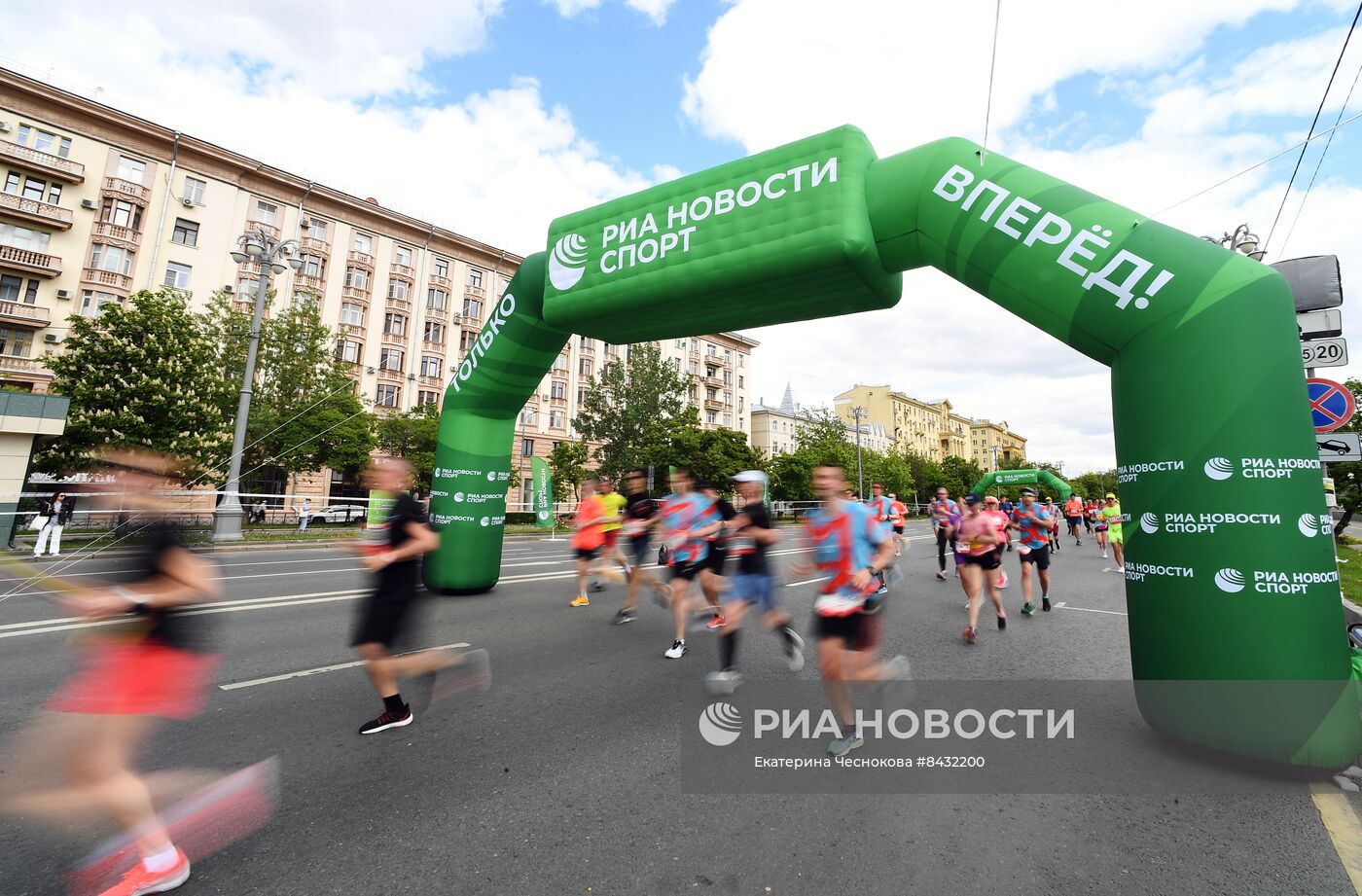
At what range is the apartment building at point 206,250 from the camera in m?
28.9

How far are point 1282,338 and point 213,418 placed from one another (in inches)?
1028

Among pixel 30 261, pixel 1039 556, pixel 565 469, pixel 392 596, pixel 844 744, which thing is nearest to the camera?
pixel 844 744

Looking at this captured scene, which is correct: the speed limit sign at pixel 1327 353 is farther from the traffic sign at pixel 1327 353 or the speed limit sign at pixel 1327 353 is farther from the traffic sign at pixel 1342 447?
the traffic sign at pixel 1342 447

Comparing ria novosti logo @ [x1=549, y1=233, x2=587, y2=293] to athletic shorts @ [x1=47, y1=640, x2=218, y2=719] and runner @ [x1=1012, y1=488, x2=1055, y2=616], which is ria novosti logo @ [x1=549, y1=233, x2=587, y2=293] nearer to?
athletic shorts @ [x1=47, y1=640, x2=218, y2=719]

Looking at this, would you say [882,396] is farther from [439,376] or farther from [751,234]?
[751,234]

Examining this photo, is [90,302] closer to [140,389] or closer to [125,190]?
[125,190]

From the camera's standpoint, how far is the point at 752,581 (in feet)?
17.0

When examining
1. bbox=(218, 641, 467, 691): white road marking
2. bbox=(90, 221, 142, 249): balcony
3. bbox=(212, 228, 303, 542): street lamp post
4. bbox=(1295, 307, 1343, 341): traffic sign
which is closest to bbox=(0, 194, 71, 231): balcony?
bbox=(90, 221, 142, 249): balcony

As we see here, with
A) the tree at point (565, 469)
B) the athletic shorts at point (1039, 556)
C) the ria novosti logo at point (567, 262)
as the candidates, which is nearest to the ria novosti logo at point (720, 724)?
the ria novosti logo at point (567, 262)

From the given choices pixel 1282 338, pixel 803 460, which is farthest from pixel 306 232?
pixel 1282 338

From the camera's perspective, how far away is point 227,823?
9.18ft

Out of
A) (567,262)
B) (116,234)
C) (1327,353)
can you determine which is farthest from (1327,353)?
(116,234)

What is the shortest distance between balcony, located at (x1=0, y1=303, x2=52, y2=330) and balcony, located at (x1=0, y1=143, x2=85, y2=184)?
272 inches

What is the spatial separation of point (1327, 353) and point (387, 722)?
8703 millimetres
